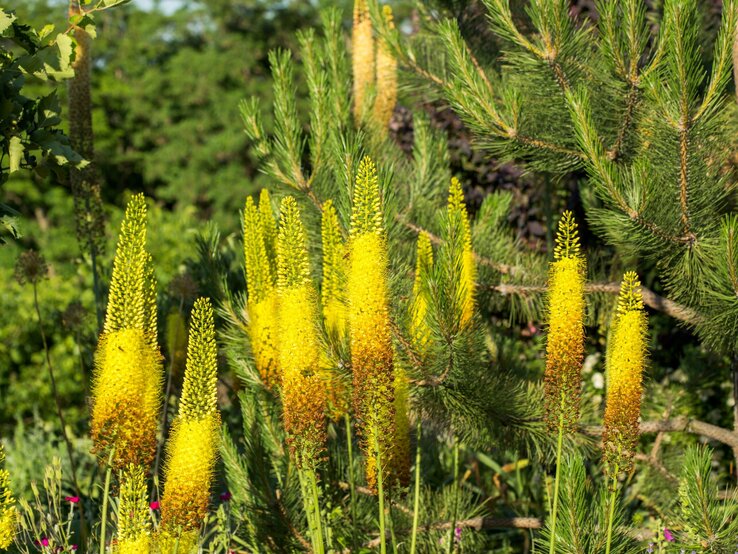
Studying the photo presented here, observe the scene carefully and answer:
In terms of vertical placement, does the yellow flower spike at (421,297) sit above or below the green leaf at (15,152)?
below

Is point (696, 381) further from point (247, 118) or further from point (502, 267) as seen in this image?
point (247, 118)

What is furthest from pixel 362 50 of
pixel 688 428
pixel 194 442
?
pixel 194 442

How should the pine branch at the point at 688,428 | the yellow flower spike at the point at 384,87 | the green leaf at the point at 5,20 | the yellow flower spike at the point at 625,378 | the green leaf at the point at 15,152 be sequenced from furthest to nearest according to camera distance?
the yellow flower spike at the point at 384,87 < the pine branch at the point at 688,428 < the green leaf at the point at 15,152 < the green leaf at the point at 5,20 < the yellow flower spike at the point at 625,378

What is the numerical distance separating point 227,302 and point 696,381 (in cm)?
275

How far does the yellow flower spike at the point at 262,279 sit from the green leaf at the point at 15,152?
82 centimetres

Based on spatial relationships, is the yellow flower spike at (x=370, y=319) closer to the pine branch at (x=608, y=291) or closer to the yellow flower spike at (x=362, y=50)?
the pine branch at (x=608, y=291)

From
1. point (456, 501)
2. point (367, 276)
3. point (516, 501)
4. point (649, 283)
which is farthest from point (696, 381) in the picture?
point (367, 276)

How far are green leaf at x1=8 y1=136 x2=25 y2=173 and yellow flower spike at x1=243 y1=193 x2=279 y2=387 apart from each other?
82cm

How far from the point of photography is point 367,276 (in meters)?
2.61

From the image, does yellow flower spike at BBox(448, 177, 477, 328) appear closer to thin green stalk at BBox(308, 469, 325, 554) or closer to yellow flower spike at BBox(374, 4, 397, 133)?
thin green stalk at BBox(308, 469, 325, 554)

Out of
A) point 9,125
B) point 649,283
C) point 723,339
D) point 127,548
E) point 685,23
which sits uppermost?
point 685,23

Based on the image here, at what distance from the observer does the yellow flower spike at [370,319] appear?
8.48ft

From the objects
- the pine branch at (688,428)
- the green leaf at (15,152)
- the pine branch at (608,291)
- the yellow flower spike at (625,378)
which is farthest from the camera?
the pine branch at (688,428)

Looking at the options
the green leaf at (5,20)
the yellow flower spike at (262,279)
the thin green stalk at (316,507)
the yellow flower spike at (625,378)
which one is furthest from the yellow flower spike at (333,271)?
the green leaf at (5,20)
